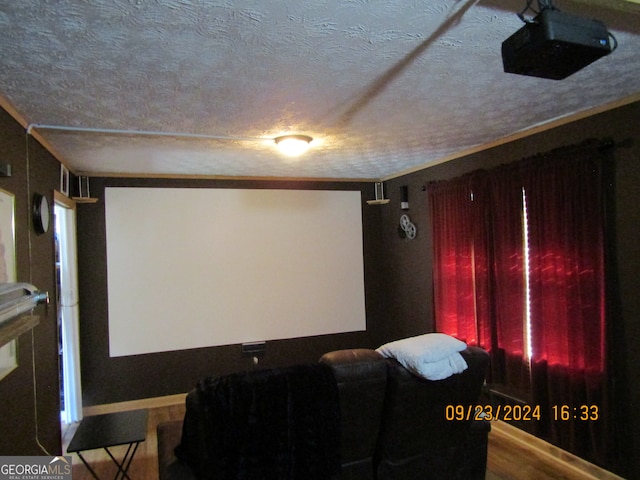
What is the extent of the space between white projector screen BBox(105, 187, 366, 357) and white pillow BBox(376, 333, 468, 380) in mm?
2879

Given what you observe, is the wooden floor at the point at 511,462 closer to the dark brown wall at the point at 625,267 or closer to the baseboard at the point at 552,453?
the baseboard at the point at 552,453

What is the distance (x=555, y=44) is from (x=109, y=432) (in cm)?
290

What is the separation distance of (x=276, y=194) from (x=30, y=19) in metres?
3.56

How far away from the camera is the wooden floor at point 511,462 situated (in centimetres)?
279

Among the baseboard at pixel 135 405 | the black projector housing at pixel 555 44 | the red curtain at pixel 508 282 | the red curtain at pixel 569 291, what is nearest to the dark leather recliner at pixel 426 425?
the red curtain at pixel 569 291

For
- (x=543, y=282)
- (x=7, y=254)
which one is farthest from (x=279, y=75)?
(x=543, y=282)

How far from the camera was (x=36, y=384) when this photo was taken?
8.44 ft

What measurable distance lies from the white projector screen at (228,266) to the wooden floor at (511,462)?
1.31 metres

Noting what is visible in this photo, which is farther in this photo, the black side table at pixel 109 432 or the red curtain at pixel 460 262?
the red curtain at pixel 460 262

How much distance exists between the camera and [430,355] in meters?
1.98

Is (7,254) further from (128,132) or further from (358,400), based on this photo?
(358,400)

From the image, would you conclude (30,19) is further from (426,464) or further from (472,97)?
(426,464)

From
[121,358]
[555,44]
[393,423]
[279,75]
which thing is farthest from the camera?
[121,358]

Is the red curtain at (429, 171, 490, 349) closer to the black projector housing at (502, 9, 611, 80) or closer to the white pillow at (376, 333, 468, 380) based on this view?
the white pillow at (376, 333, 468, 380)
